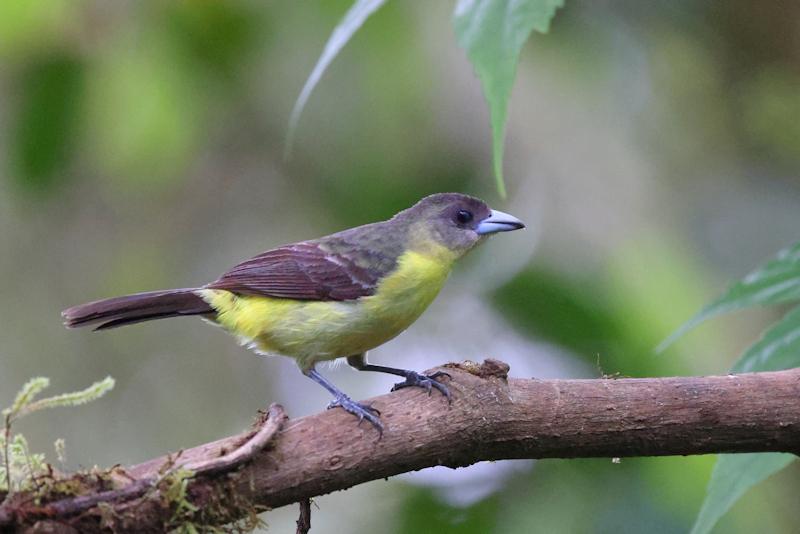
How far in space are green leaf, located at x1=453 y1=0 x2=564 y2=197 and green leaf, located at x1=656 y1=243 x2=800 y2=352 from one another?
93 cm

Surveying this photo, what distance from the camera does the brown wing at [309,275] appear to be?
8.59 ft

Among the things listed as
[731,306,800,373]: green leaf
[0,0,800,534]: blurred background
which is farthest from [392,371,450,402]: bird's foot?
[0,0,800,534]: blurred background

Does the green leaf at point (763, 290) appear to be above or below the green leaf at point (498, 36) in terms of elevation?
below

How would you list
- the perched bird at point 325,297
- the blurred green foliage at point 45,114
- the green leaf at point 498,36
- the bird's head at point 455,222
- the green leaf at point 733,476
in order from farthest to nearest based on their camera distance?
the blurred green foliage at point 45,114, the bird's head at point 455,222, the perched bird at point 325,297, the green leaf at point 733,476, the green leaf at point 498,36

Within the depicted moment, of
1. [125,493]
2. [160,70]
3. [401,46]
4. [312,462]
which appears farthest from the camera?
[401,46]

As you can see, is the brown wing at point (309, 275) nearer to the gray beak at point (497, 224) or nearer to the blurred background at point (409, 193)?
the gray beak at point (497, 224)

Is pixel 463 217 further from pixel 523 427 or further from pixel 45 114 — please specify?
pixel 45 114

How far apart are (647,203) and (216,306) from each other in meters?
3.04

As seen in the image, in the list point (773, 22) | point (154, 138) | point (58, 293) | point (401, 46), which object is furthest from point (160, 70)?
point (773, 22)

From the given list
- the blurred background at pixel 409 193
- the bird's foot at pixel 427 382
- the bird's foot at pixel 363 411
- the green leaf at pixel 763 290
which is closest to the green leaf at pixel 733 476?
the green leaf at pixel 763 290

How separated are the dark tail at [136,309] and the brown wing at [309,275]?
11cm

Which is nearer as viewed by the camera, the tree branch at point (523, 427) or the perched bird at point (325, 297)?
the tree branch at point (523, 427)

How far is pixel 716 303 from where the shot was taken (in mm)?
2045

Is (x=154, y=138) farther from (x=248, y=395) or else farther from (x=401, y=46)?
(x=248, y=395)
